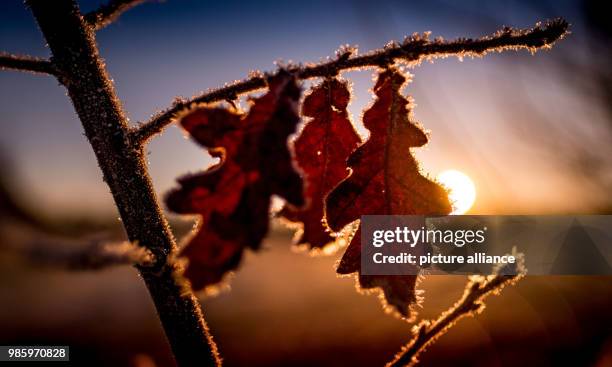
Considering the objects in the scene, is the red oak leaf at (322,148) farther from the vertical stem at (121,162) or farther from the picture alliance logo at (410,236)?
the vertical stem at (121,162)

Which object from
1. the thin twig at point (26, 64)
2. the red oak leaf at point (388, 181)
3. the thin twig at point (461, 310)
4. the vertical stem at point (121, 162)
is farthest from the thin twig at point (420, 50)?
the thin twig at point (461, 310)

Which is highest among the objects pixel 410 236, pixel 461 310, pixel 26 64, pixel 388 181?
pixel 26 64

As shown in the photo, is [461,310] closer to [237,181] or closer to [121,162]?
[237,181]

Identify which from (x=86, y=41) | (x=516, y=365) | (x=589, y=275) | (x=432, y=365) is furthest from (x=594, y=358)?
(x=86, y=41)

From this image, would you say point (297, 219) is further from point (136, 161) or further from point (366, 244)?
point (136, 161)

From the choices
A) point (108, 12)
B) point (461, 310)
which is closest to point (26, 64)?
point (108, 12)

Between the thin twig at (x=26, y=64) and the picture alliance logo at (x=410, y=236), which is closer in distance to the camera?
the thin twig at (x=26, y=64)

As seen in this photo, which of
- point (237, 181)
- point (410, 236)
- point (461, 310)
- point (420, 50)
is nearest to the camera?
point (237, 181)
